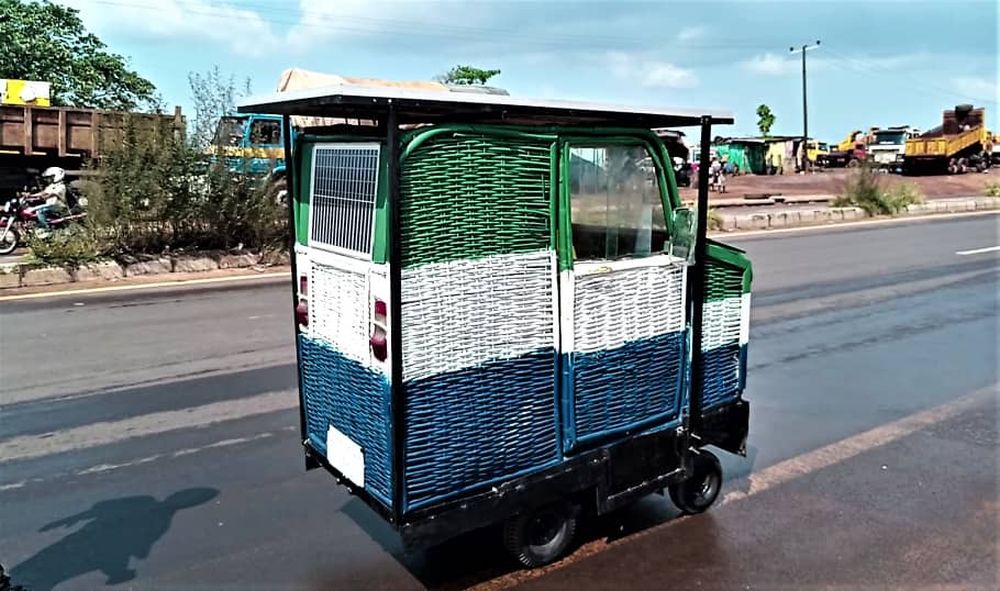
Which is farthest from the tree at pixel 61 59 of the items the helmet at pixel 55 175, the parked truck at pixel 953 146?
the parked truck at pixel 953 146

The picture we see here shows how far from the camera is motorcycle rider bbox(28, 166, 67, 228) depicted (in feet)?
53.6

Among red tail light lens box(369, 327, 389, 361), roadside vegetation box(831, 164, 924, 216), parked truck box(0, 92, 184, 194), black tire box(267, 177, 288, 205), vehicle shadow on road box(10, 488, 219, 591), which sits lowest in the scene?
vehicle shadow on road box(10, 488, 219, 591)

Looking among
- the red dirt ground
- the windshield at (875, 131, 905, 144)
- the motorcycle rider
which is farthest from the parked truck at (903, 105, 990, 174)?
the motorcycle rider

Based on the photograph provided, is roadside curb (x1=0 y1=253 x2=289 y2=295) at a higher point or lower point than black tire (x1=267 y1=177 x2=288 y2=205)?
lower

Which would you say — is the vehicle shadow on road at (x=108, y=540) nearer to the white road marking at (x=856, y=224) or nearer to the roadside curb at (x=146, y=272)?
the roadside curb at (x=146, y=272)

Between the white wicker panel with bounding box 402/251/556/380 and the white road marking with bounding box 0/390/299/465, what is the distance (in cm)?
322

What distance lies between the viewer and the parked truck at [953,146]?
45.3 m

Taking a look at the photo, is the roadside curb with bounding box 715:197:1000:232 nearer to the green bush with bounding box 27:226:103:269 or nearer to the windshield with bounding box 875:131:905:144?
the green bush with bounding box 27:226:103:269

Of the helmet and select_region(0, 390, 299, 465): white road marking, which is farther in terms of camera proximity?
the helmet

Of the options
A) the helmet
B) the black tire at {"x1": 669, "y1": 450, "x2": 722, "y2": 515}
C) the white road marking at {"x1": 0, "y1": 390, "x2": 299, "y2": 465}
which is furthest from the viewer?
the helmet

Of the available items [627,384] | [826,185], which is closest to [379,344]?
[627,384]

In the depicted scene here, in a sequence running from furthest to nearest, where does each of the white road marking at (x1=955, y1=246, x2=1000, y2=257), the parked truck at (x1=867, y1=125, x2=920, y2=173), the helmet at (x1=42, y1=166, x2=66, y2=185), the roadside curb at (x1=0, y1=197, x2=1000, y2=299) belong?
the parked truck at (x1=867, y1=125, x2=920, y2=173)
the helmet at (x1=42, y1=166, x2=66, y2=185)
the white road marking at (x1=955, y1=246, x2=1000, y2=257)
the roadside curb at (x1=0, y1=197, x2=1000, y2=299)

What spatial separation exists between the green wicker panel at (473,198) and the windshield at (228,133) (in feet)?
36.7

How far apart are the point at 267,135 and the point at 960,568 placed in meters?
15.2
